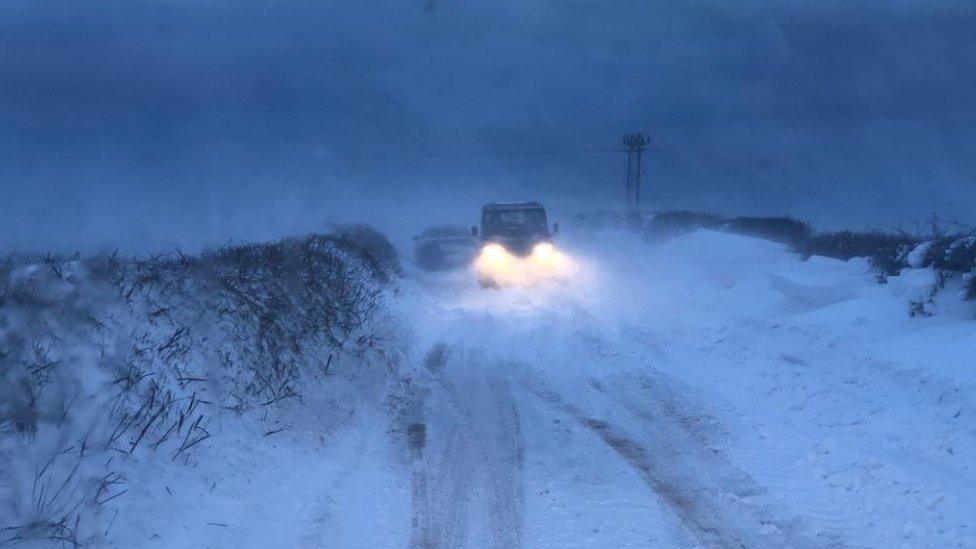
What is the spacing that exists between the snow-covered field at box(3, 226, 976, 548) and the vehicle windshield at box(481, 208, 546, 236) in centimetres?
1474

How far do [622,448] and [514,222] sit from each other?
944 inches

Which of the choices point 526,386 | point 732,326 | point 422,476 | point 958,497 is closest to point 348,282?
point 526,386

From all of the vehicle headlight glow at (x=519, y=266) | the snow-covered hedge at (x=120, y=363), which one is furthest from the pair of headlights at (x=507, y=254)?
the snow-covered hedge at (x=120, y=363)

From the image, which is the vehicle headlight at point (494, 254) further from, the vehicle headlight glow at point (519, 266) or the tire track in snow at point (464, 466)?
the tire track in snow at point (464, 466)

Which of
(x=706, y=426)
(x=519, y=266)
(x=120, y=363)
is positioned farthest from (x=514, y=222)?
(x=120, y=363)

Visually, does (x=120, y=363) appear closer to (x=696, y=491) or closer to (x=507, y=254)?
(x=696, y=491)

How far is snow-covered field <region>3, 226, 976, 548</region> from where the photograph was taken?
22.7 ft

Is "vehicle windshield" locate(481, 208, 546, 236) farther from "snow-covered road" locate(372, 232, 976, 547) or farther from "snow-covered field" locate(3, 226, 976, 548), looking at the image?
"snow-covered field" locate(3, 226, 976, 548)

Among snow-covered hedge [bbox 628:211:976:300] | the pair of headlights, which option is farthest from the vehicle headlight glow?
snow-covered hedge [bbox 628:211:976:300]

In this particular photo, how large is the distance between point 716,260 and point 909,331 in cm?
1877

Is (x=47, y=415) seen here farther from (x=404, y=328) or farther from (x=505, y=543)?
(x=404, y=328)

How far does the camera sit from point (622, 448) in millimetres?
9445

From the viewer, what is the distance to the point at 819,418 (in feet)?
34.2

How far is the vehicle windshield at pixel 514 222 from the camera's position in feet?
108
